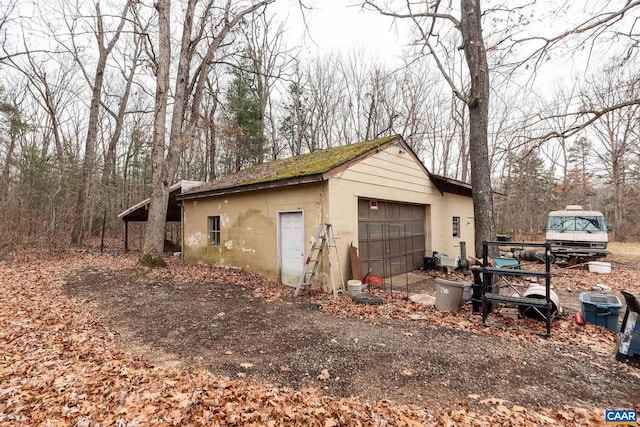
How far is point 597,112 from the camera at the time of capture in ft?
21.4

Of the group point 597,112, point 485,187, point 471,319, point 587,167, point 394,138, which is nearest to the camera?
point 471,319

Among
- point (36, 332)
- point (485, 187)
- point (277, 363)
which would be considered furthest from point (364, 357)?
point (485, 187)

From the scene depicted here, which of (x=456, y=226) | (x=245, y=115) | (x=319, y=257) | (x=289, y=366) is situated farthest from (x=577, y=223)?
(x=245, y=115)

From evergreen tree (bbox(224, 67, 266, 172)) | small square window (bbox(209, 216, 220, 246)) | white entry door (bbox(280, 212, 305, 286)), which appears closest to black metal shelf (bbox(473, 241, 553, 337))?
white entry door (bbox(280, 212, 305, 286))

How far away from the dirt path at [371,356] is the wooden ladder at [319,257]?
972 mm

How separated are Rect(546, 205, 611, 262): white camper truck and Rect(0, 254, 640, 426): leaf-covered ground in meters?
8.47

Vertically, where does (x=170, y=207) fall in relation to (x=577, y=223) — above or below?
above

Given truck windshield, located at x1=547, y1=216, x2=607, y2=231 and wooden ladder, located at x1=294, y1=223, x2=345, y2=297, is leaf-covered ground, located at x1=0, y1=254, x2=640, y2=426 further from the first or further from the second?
truck windshield, located at x1=547, y1=216, x2=607, y2=231

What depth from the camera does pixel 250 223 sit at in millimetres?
9227

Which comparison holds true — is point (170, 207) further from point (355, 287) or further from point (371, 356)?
point (371, 356)

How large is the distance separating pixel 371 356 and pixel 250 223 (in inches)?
243

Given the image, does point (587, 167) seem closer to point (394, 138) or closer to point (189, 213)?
point (394, 138)

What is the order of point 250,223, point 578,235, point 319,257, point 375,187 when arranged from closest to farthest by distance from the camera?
1. point 319,257
2. point 375,187
3. point 250,223
4. point 578,235

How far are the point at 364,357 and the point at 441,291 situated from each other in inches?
109
